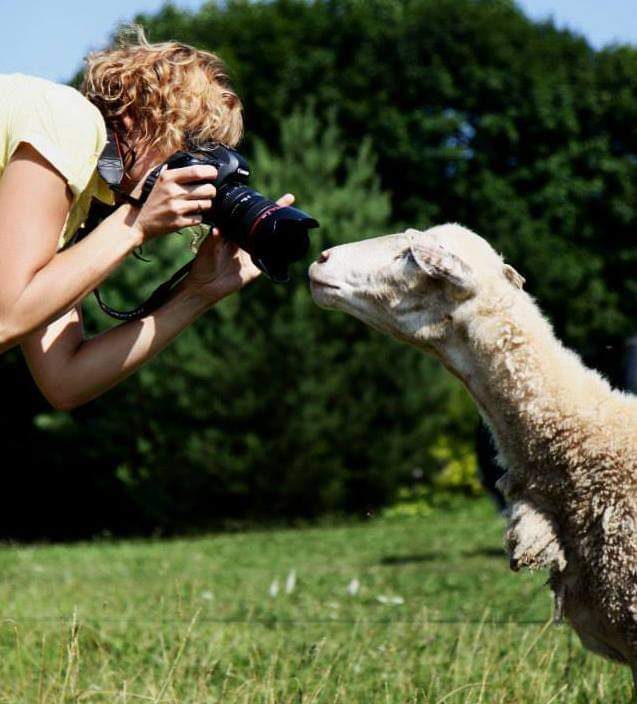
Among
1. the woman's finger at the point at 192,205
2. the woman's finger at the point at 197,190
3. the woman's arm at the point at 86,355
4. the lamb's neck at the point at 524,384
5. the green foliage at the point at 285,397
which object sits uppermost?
the woman's finger at the point at 197,190

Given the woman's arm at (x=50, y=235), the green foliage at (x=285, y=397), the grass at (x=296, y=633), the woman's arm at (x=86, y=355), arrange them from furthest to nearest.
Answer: the green foliage at (x=285, y=397), the grass at (x=296, y=633), the woman's arm at (x=86, y=355), the woman's arm at (x=50, y=235)

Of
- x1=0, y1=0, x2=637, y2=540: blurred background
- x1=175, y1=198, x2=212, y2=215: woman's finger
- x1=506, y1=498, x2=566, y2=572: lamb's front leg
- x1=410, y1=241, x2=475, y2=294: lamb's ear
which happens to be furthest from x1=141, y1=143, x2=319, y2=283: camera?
x1=0, y1=0, x2=637, y2=540: blurred background

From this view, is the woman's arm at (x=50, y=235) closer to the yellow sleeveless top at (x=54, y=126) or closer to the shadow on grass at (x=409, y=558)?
the yellow sleeveless top at (x=54, y=126)

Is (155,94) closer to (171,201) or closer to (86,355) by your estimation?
(171,201)

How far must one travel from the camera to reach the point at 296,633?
18.1 ft

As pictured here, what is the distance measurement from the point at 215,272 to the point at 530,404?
984 mm

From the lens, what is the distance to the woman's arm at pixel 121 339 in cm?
333

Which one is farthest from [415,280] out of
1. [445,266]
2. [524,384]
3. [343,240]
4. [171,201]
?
[343,240]

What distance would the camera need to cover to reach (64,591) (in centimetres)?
795

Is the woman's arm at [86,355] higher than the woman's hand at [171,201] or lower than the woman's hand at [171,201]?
lower

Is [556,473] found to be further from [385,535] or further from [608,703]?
[385,535]

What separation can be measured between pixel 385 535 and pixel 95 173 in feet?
33.3

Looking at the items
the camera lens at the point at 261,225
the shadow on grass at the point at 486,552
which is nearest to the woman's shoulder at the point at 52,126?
the camera lens at the point at 261,225

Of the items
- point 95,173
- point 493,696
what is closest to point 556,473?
point 493,696
